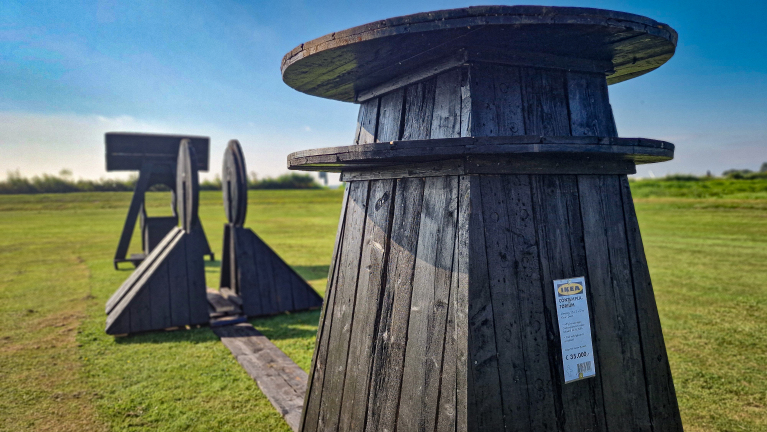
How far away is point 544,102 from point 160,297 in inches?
241

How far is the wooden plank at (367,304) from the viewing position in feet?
7.72

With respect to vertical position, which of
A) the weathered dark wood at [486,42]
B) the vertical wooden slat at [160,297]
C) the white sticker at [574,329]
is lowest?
the vertical wooden slat at [160,297]

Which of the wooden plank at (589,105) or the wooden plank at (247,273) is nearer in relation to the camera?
the wooden plank at (589,105)

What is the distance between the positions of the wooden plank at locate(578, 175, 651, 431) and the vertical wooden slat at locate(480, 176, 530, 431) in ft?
1.54

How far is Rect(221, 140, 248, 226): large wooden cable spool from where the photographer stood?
748 centimetres

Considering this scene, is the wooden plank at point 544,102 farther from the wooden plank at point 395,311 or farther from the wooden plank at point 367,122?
the wooden plank at point 367,122

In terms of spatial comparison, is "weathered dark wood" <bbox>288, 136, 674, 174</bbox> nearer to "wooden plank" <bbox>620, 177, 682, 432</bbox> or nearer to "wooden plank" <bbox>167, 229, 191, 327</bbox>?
"wooden plank" <bbox>620, 177, 682, 432</bbox>

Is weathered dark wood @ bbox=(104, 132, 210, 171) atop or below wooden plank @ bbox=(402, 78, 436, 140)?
atop

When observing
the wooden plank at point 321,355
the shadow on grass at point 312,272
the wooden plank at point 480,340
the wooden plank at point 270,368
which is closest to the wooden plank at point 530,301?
the wooden plank at point 480,340

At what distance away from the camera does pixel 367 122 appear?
9.23 ft

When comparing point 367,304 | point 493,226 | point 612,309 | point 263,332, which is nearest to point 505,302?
point 493,226

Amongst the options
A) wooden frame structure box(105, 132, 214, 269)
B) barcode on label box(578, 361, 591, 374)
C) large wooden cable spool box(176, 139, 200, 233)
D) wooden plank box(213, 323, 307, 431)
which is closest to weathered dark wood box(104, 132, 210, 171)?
wooden frame structure box(105, 132, 214, 269)

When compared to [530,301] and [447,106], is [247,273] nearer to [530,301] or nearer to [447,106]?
[447,106]

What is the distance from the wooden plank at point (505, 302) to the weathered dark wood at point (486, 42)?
0.64 meters
